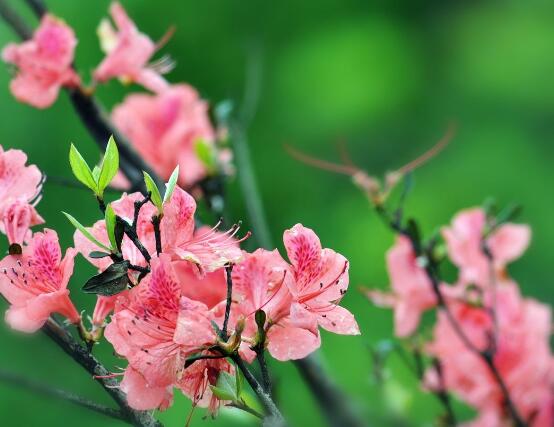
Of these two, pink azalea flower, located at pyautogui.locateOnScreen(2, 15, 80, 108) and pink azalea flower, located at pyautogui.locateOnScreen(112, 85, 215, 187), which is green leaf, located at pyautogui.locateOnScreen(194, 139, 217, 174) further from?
pink azalea flower, located at pyautogui.locateOnScreen(2, 15, 80, 108)

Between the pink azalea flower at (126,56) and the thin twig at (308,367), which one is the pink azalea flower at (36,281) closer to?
the thin twig at (308,367)

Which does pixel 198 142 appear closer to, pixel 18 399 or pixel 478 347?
pixel 478 347

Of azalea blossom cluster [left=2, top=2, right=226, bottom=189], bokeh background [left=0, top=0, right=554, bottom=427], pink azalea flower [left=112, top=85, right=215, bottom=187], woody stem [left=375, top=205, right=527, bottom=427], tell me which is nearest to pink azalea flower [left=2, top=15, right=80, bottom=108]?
azalea blossom cluster [left=2, top=2, right=226, bottom=189]

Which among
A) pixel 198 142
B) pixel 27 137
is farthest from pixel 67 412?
pixel 198 142

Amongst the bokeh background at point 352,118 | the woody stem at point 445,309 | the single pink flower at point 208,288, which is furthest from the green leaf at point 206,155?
the bokeh background at point 352,118

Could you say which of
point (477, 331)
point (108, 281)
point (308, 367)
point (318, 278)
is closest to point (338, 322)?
point (318, 278)

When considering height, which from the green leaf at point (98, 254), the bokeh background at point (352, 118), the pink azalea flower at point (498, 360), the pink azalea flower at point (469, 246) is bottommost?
the bokeh background at point (352, 118)

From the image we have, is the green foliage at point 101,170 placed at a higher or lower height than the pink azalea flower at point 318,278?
higher

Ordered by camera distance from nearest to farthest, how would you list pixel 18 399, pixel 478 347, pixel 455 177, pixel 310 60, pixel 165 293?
pixel 165 293, pixel 478 347, pixel 18 399, pixel 455 177, pixel 310 60
